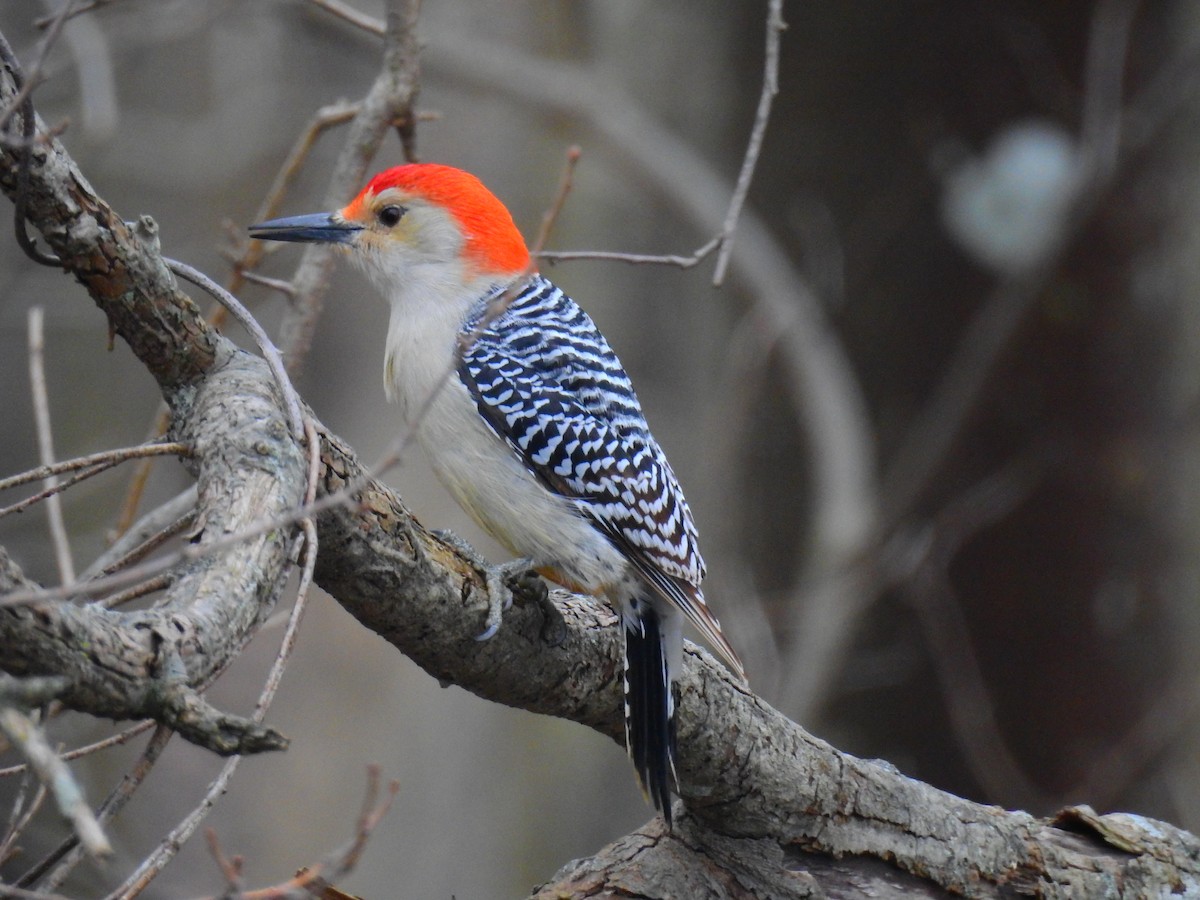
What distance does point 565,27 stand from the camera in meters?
6.88

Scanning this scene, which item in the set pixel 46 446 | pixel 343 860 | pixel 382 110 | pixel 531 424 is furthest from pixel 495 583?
pixel 382 110

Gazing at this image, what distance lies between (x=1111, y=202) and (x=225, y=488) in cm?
533

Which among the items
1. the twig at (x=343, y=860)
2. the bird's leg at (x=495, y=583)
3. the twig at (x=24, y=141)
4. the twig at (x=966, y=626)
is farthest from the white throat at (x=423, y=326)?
the twig at (x=966, y=626)

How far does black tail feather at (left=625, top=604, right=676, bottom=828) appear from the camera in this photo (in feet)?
8.68

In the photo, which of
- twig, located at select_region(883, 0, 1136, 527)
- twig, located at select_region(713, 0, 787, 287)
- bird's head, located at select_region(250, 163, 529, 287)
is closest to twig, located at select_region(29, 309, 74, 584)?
bird's head, located at select_region(250, 163, 529, 287)

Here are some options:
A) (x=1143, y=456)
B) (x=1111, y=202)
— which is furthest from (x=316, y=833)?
(x=1111, y=202)

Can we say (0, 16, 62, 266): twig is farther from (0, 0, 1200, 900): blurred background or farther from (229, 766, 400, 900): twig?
(0, 0, 1200, 900): blurred background

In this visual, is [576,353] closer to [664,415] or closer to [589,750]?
[664,415]

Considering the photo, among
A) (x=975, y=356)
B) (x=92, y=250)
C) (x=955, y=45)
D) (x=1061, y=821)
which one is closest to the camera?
(x=92, y=250)

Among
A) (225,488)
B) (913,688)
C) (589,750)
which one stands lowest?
(589,750)

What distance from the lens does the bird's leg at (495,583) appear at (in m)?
2.45

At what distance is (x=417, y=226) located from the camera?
3.58 meters

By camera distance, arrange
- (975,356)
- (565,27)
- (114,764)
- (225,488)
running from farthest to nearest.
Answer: (114,764) < (565,27) < (975,356) < (225,488)

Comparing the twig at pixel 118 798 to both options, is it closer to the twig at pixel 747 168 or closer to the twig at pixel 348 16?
the twig at pixel 747 168
